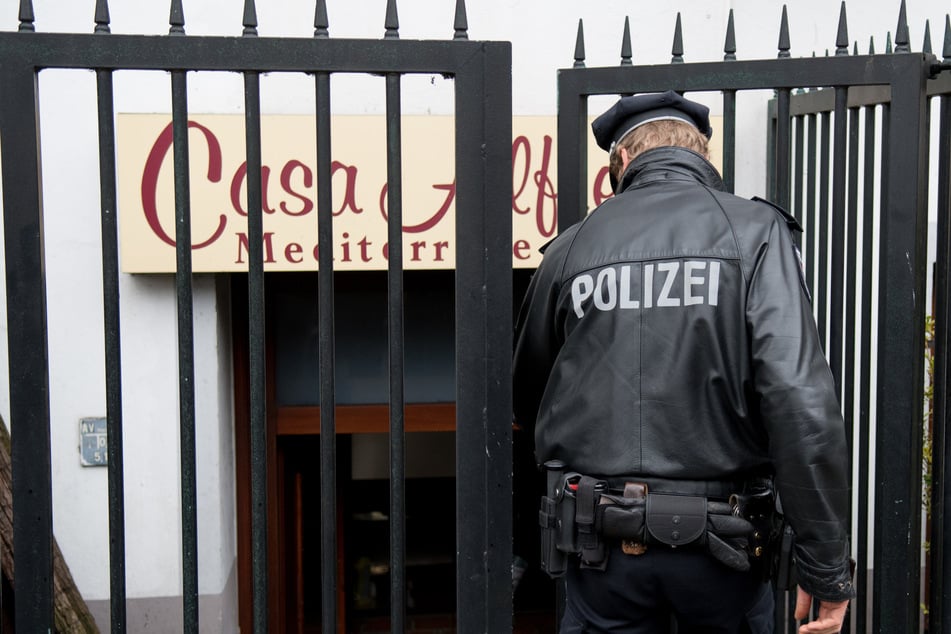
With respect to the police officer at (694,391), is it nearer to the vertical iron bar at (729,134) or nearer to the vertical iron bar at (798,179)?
the vertical iron bar at (729,134)

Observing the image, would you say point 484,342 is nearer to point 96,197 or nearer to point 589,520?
point 589,520

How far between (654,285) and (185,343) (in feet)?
3.40

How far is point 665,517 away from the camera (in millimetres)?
2148

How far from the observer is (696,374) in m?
2.17

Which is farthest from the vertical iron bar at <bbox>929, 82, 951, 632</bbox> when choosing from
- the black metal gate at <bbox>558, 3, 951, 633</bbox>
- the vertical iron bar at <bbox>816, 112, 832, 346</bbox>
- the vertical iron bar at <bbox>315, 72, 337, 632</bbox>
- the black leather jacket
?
the vertical iron bar at <bbox>315, 72, 337, 632</bbox>

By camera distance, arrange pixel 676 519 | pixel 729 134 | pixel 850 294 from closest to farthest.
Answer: pixel 676 519 < pixel 729 134 < pixel 850 294

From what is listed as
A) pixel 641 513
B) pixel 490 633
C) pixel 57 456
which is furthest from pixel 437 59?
A: pixel 57 456

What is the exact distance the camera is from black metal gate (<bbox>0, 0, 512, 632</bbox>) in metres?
2.12

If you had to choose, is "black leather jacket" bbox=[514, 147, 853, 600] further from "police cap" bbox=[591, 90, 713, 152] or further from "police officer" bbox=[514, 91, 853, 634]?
"police cap" bbox=[591, 90, 713, 152]

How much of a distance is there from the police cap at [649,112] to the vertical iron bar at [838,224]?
35 cm

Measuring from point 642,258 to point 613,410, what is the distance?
34cm

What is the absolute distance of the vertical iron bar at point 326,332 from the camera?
85.3 inches

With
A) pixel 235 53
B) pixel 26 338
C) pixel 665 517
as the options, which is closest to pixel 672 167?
pixel 665 517

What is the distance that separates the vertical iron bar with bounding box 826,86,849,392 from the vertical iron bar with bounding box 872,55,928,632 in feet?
0.41
